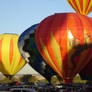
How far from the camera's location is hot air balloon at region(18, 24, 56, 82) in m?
28.1

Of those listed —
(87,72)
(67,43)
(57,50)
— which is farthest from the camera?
(87,72)

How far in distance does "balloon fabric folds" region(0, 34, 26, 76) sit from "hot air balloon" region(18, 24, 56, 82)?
5.55 m

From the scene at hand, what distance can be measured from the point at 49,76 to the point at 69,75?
5866 mm

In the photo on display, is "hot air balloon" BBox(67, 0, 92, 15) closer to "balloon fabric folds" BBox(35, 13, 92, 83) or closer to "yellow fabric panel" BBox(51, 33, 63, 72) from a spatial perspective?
"balloon fabric folds" BBox(35, 13, 92, 83)

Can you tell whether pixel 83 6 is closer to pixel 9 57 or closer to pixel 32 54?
pixel 32 54

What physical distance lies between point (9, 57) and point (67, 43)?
46.0ft

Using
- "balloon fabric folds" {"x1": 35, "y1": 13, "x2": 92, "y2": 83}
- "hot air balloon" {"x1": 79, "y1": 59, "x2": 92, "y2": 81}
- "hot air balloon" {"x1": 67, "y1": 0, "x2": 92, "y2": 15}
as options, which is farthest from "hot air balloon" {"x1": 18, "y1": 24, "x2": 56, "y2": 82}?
"hot air balloon" {"x1": 67, "y1": 0, "x2": 92, "y2": 15}

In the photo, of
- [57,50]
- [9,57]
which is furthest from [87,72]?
[9,57]

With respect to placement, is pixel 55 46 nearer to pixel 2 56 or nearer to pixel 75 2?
pixel 75 2

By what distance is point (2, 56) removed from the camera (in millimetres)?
35281

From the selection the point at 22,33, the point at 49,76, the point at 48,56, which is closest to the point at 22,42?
the point at 22,33

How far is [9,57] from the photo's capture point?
35031mm

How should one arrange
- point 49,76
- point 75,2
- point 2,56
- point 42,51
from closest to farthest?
1. point 42,51
2. point 49,76
3. point 75,2
4. point 2,56

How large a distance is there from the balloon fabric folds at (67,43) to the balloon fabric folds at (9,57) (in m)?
11.7
